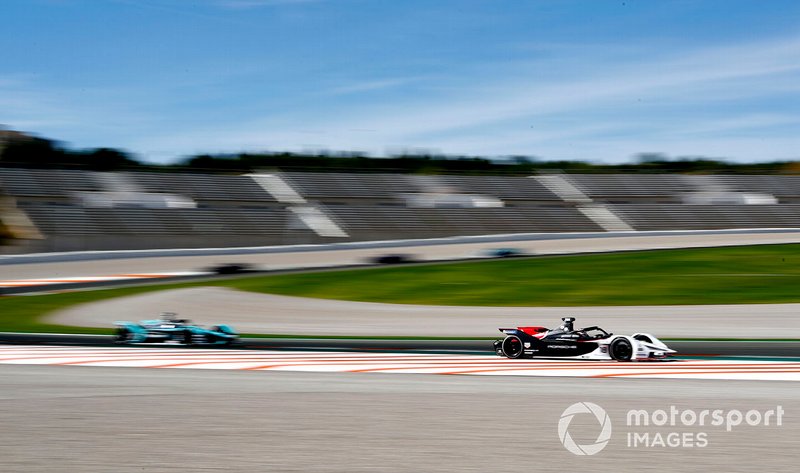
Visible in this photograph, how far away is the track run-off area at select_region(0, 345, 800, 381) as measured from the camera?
35.9ft

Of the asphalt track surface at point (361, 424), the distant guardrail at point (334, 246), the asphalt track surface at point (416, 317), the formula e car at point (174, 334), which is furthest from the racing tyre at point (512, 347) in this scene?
the distant guardrail at point (334, 246)

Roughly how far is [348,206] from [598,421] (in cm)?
4497

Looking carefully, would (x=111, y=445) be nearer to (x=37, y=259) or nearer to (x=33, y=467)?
(x=33, y=467)

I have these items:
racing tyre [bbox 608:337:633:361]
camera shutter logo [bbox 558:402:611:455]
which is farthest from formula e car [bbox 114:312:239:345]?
camera shutter logo [bbox 558:402:611:455]

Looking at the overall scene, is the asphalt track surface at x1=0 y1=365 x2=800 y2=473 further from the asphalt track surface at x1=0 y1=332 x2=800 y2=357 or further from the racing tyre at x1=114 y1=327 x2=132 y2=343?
the racing tyre at x1=114 y1=327 x2=132 y2=343

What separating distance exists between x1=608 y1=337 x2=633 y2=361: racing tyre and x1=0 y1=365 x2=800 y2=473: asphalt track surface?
7.11ft

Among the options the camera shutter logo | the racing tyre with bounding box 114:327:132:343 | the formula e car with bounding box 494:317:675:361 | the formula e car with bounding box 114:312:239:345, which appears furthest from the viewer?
the racing tyre with bounding box 114:327:132:343

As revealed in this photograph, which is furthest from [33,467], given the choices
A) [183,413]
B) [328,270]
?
[328,270]

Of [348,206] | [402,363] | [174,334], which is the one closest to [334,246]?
[348,206]

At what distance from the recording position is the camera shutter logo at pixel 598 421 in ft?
20.8

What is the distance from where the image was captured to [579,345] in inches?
488

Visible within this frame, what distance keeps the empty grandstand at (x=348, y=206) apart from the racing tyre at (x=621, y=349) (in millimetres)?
33162

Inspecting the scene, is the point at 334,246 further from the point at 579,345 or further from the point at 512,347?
the point at 579,345

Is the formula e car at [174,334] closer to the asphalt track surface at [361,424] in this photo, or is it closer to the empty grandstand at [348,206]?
the asphalt track surface at [361,424]
